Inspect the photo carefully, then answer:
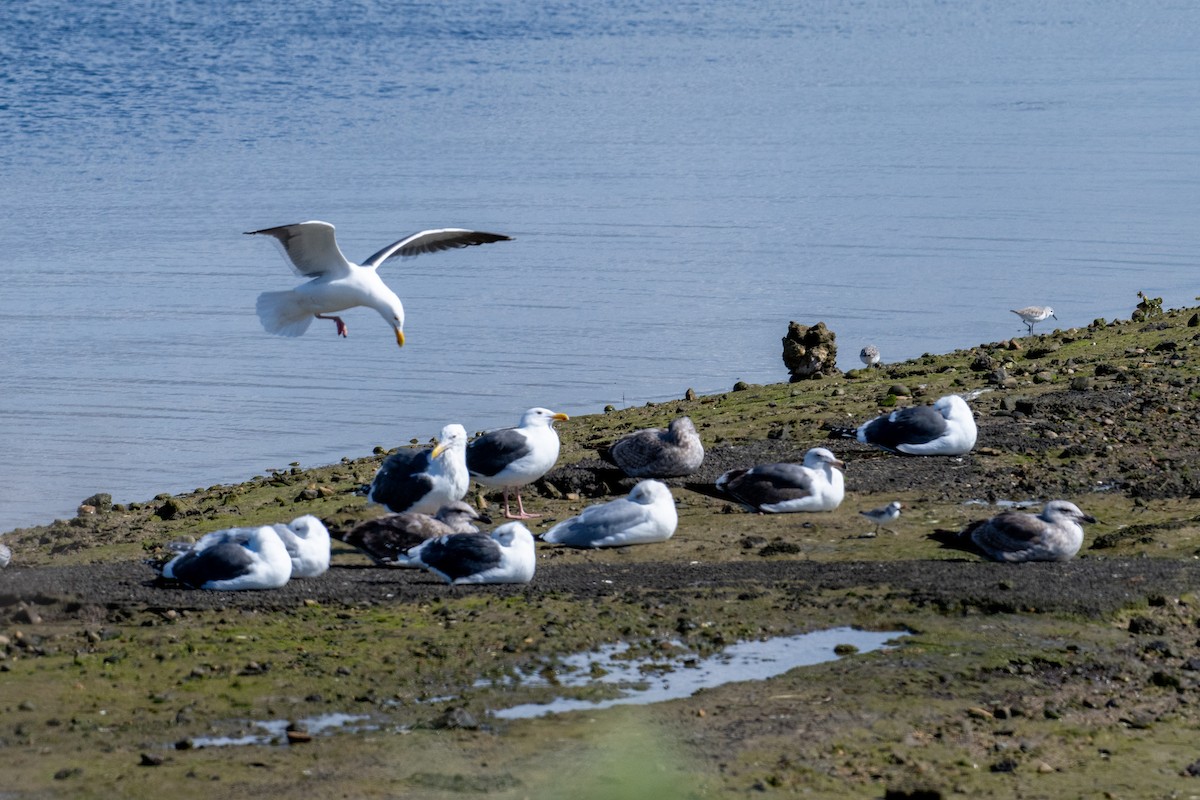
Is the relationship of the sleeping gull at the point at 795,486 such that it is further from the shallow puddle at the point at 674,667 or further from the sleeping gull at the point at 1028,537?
the shallow puddle at the point at 674,667

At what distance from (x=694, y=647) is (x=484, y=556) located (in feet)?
5.23

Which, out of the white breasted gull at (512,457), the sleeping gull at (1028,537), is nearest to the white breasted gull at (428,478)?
the white breasted gull at (512,457)

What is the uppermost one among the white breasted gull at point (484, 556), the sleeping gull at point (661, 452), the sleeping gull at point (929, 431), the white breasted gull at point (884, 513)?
the sleeping gull at point (929, 431)

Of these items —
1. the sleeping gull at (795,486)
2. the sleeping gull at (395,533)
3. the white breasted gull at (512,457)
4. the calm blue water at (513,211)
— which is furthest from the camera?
the calm blue water at (513,211)

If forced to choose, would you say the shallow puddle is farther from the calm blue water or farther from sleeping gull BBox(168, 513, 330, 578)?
the calm blue water

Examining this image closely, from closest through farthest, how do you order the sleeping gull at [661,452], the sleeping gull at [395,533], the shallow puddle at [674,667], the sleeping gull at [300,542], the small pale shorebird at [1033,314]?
the shallow puddle at [674,667]
the sleeping gull at [300,542]
the sleeping gull at [395,533]
the sleeping gull at [661,452]
the small pale shorebird at [1033,314]

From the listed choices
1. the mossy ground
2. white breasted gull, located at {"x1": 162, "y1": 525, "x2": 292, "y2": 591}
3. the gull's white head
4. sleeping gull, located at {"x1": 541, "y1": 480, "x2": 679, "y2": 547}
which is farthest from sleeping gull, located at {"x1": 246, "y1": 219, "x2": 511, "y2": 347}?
white breasted gull, located at {"x1": 162, "y1": 525, "x2": 292, "y2": 591}

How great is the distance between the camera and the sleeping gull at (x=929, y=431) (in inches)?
496

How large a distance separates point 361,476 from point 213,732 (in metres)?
6.25

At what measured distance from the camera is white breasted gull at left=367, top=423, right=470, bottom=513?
11492 millimetres

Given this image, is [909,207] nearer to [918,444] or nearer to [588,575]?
[918,444]

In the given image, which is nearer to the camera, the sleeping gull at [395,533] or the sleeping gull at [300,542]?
the sleeping gull at [300,542]

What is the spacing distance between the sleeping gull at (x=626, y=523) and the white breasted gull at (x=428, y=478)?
869 millimetres

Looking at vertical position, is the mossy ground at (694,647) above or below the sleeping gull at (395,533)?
below
